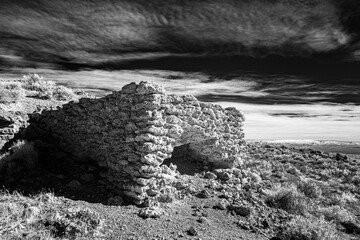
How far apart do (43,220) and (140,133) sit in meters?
3.12

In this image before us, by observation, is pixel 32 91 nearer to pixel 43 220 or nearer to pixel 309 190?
→ pixel 43 220

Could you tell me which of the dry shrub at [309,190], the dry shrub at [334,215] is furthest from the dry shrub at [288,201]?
the dry shrub at [309,190]

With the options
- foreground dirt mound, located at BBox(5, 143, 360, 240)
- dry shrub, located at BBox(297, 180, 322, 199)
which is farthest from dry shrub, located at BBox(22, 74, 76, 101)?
dry shrub, located at BBox(297, 180, 322, 199)

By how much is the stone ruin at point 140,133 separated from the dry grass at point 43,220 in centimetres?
159

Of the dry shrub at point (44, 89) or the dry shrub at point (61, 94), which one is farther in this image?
the dry shrub at point (61, 94)

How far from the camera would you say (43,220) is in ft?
20.1

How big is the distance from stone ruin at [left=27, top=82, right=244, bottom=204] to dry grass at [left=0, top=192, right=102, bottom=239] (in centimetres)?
159

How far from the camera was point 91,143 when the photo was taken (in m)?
9.62

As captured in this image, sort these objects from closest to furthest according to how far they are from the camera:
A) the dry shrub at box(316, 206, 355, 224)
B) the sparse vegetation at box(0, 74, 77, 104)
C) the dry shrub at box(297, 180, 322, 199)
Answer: the dry shrub at box(316, 206, 355, 224), the dry shrub at box(297, 180, 322, 199), the sparse vegetation at box(0, 74, 77, 104)

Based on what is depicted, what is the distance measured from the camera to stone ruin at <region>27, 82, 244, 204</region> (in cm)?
789

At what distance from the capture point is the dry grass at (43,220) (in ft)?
18.5

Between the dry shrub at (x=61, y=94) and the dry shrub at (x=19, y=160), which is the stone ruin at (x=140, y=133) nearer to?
the dry shrub at (x=19, y=160)

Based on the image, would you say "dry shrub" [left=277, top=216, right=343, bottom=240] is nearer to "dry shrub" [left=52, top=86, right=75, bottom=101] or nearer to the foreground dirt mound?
the foreground dirt mound

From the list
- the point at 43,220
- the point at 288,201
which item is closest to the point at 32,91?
the point at 43,220
